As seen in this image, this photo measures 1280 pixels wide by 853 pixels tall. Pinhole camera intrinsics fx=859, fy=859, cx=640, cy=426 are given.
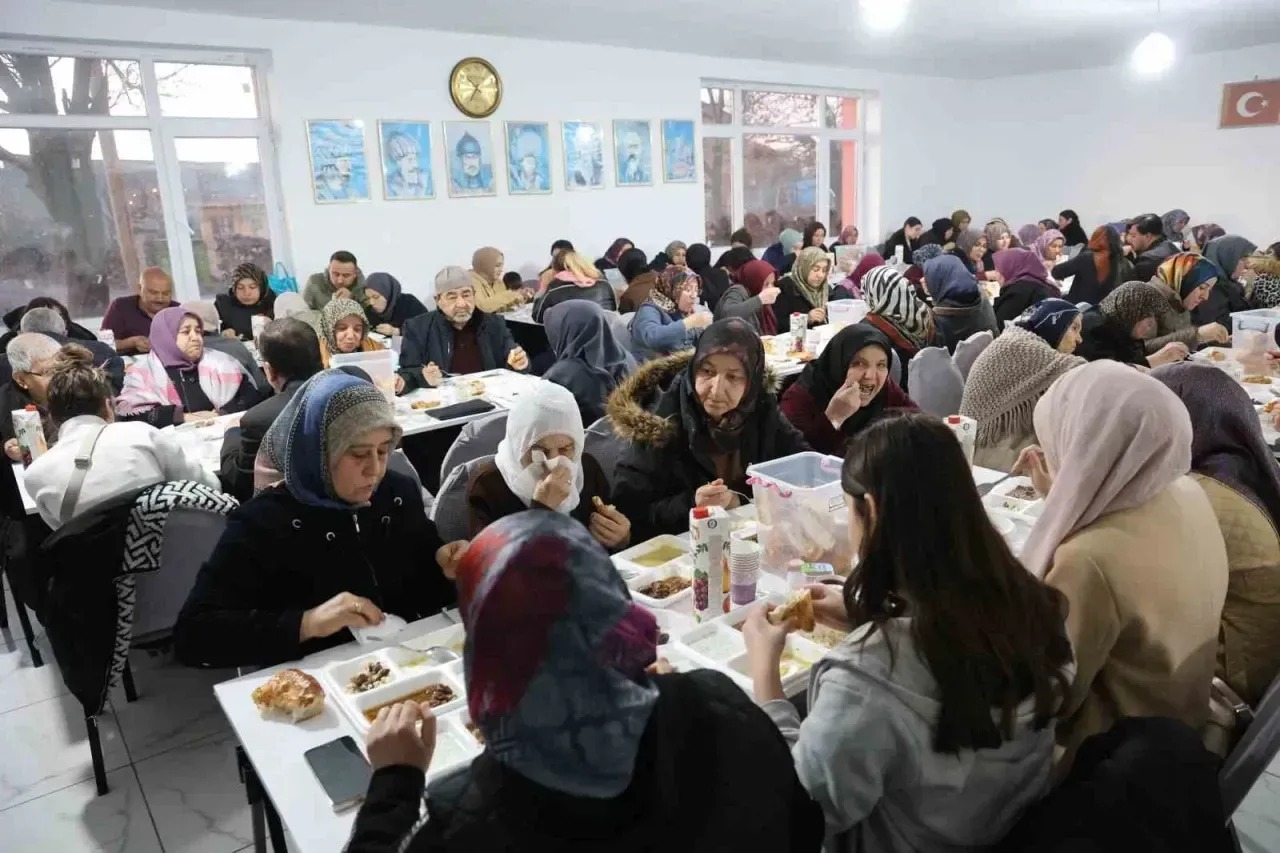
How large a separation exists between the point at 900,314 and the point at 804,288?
2.29 metres

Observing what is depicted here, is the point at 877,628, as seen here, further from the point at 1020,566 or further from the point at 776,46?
the point at 776,46

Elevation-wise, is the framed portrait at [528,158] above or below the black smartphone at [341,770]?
above

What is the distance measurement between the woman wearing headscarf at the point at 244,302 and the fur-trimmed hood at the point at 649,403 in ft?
15.2

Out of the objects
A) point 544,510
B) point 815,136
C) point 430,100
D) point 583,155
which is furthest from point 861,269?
point 544,510

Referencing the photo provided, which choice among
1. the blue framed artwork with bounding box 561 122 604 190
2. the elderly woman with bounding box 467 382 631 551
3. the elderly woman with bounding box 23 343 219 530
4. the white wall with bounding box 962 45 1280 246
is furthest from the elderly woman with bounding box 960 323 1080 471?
the white wall with bounding box 962 45 1280 246

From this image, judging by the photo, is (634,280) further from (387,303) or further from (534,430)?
(534,430)

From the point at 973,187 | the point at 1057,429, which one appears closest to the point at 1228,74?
the point at 973,187

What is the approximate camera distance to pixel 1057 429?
1.97 m

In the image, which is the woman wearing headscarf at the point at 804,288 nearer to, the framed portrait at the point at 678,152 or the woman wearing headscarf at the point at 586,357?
the woman wearing headscarf at the point at 586,357

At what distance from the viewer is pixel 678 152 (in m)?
10.2

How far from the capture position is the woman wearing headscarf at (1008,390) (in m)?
3.15

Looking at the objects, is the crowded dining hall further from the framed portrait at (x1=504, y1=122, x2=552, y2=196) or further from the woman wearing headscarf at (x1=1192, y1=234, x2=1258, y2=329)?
the framed portrait at (x1=504, y1=122, x2=552, y2=196)

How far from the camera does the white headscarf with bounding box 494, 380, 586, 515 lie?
246 cm

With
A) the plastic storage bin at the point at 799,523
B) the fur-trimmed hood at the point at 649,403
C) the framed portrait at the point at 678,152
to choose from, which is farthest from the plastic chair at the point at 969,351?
the framed portrait at the point at 678,152
